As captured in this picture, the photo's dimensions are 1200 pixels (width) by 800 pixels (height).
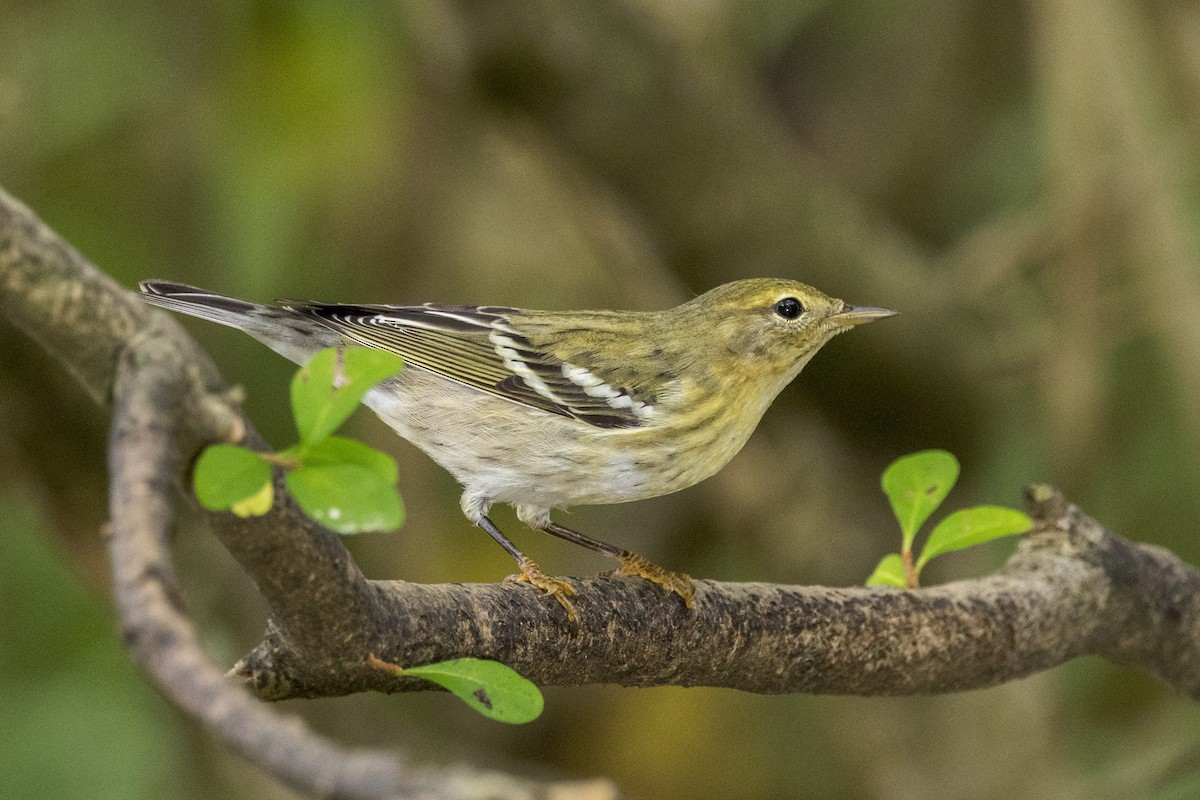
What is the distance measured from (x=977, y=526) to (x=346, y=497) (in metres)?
1.50

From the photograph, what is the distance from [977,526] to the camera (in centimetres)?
251

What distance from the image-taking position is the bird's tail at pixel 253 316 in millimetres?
3051

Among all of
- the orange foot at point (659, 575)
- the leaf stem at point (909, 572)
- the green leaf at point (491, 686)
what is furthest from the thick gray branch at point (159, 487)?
the leaf stem at point (909, 572)

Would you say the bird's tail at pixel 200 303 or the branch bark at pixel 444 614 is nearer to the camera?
the branch bark at pixel 444 614

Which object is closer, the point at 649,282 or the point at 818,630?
the point at 818,630

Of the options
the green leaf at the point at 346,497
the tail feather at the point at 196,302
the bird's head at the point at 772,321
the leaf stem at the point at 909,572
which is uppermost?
the bird's head at the point at 772,321

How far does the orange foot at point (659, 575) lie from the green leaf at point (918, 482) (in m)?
0.44

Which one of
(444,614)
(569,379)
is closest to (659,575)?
(444,614)

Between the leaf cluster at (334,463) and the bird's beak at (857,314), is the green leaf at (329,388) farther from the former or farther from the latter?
the bird's beak at (857,314)

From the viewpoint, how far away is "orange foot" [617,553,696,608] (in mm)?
2588

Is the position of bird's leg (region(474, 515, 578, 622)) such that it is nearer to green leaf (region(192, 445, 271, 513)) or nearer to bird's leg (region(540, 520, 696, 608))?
bird's leg (region(540, 520, 696, 608))

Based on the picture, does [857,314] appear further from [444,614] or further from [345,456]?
[345,456]

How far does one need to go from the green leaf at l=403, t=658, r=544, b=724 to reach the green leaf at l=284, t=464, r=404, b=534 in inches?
14.6

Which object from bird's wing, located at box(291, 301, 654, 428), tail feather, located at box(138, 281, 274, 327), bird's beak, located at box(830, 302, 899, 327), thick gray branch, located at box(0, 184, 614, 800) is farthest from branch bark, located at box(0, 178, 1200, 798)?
tail feather, located at box(138, 281, 274, 327)
